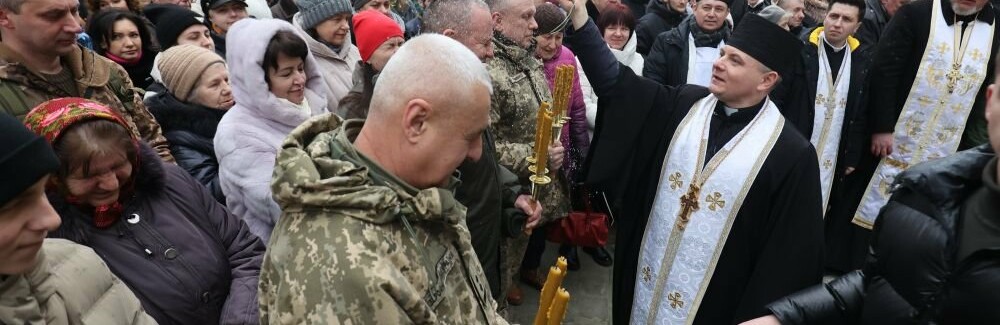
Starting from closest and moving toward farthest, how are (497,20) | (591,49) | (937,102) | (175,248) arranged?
(175,248), (591,49), (497,20), (937,102)

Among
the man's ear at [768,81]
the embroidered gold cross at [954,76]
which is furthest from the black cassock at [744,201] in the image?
the embroidered gold cross at [954,76]

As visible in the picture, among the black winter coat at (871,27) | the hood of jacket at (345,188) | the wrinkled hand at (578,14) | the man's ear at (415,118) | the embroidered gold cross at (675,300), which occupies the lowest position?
the embroidered gold cross at (675,300)

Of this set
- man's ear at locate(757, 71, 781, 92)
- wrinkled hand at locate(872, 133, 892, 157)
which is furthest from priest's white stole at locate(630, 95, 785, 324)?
wrinkled hand at locate(872, 133, 892, 157)

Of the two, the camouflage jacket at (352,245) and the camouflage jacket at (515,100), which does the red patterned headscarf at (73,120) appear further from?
the camouflage jacket at (515,100)

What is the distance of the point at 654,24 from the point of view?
7105mm

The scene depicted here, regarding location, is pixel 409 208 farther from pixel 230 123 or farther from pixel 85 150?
pixel 230 123

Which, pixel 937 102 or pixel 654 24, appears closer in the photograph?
pixel 937 102

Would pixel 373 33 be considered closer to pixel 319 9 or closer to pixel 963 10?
pixel 319 9

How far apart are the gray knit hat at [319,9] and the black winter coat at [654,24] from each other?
3.34 meters

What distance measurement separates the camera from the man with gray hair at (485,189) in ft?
10.2

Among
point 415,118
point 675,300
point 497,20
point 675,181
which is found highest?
point 415,118

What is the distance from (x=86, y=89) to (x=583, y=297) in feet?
11.1

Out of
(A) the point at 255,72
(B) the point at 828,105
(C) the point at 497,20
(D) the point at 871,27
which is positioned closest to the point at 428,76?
(A) the point at 255,72

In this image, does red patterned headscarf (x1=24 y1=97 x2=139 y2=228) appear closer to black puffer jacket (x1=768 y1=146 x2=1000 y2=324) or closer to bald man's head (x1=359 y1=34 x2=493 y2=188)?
bald man's head (x1=359 y1=34 x2=493 y2=188)
